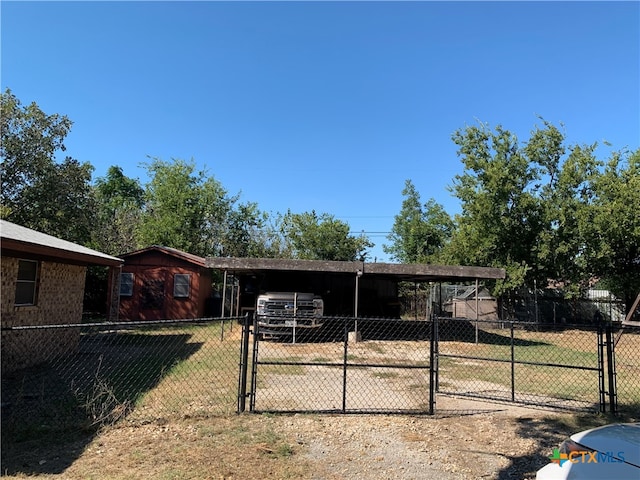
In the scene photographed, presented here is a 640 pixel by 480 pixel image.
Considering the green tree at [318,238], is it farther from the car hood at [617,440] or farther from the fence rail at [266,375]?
the car hood at [617,440]

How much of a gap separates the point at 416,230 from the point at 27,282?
1266 inches

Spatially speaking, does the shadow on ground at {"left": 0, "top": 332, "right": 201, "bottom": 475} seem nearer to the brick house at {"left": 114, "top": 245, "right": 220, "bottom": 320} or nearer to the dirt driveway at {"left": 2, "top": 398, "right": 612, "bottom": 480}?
the dirt driveway at {"left": 2, "top": 398, "right": 612, "bottom": 480}

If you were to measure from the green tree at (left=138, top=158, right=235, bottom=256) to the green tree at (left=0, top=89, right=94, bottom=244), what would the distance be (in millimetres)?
7746

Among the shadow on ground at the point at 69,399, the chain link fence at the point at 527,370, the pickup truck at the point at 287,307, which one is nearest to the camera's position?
the shadow on ground at the point at 69,399

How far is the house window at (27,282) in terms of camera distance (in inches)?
380

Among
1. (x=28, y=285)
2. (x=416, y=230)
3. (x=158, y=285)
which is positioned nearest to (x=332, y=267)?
(x=28, y=285)

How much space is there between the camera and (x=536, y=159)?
928 inches

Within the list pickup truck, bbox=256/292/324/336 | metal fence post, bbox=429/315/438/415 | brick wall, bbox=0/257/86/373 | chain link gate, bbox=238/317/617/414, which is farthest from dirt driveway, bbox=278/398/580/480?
pickup truck, bbox=256/292/324/336

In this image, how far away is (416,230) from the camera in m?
38.5

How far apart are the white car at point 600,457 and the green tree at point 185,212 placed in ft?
96.5

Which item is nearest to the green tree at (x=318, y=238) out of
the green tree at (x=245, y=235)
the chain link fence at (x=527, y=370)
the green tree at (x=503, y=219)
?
the green tree at (x=245, y=235)

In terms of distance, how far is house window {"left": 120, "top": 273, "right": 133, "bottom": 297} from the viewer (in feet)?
71.6

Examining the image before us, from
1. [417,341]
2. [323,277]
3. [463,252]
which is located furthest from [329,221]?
[417,341]

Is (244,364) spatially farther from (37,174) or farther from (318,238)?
(318,238)
